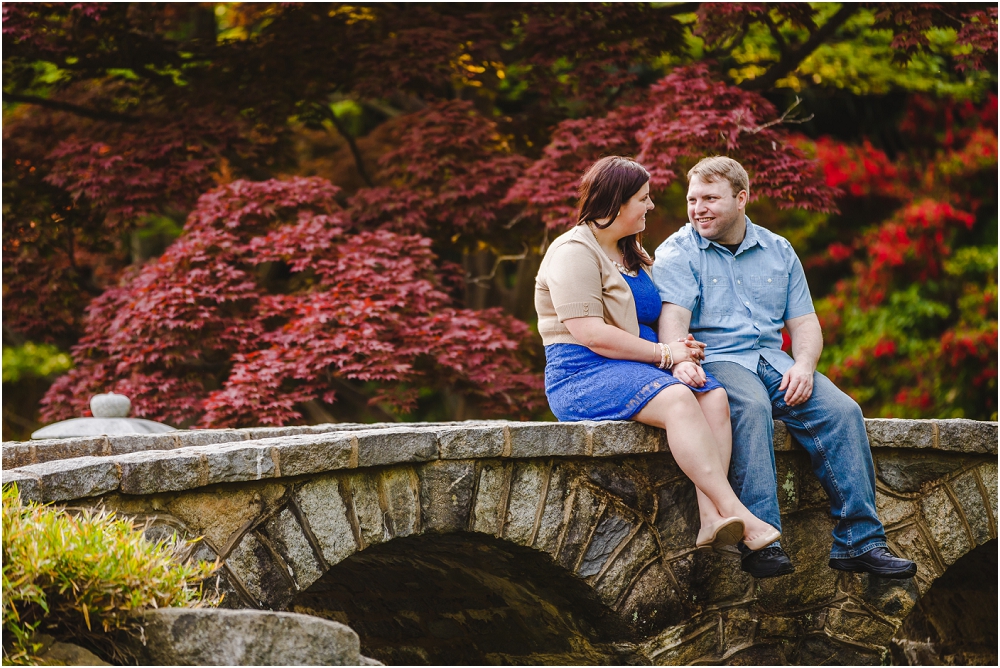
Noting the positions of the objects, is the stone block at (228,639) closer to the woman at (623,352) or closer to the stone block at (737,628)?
the woman at (623,352)

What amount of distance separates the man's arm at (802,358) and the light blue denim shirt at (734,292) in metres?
0.04

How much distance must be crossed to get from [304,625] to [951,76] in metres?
8.95

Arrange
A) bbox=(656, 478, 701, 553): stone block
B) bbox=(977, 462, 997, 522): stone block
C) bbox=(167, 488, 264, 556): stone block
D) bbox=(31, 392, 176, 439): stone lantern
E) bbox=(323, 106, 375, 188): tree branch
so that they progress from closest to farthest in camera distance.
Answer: bbox=(167, 488, 264, 556): stone block, bbox=(656, 478, 701, 553): stone block, bbox=(977, 462, 997, 522): stone block, bbox=(31, 392, 176, 439): stone lantern, bbox=(323, 106, 375, 188): tree branch

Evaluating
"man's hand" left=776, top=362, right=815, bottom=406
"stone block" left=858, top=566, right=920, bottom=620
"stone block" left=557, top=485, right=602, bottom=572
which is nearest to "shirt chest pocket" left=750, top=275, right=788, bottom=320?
"man's hand" left=776, top=362, right=815, bottom=406

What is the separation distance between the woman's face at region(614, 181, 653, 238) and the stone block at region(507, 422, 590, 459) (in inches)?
26.5

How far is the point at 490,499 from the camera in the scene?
9.68 feet

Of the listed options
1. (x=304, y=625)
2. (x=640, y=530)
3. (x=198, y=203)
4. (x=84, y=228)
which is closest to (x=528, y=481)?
(x=640, y=530)

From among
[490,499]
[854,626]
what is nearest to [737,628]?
[854,626]

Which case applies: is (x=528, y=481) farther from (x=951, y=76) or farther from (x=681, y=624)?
(x=951, y=76)

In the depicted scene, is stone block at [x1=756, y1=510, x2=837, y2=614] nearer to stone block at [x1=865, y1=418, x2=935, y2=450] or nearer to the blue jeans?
the blue jeans

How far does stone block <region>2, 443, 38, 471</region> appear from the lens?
10.7 ft

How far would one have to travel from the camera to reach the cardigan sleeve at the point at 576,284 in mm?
3037

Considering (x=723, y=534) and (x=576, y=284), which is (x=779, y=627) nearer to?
(x=723, y=534)

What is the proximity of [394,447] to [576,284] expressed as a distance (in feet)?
2.49
